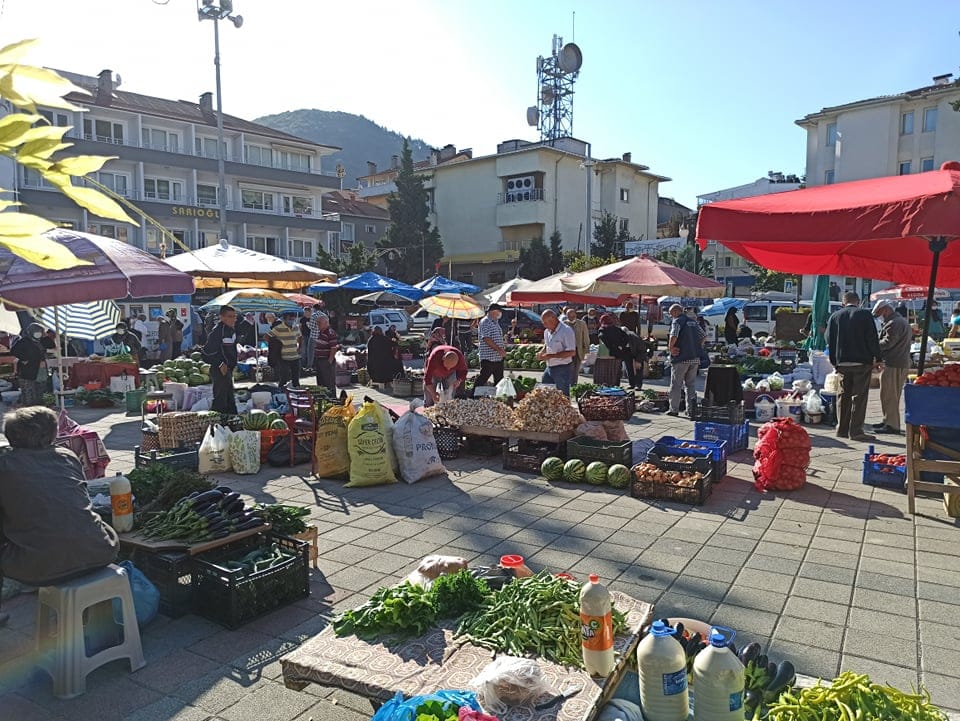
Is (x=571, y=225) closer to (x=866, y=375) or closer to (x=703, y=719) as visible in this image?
(x=866, y=375)

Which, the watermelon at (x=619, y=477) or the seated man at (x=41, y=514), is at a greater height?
the seated man at (x=41, y=514)

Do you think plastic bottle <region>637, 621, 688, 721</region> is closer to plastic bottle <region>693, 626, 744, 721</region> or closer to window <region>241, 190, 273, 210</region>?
plastic bottle <region>693, 626, 744, 721</region>

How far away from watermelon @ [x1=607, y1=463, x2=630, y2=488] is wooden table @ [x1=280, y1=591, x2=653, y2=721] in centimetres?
414

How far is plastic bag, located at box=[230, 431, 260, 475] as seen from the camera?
812cm

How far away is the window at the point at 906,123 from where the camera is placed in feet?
135

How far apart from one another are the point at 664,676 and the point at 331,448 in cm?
582

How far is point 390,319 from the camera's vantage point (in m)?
30.9

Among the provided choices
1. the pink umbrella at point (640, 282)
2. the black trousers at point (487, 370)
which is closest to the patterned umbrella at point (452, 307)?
the black trousers at point (487, 370)

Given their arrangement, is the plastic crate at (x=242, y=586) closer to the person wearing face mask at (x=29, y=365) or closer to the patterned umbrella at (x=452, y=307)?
the patterned umbrella at (x=452, y=307)

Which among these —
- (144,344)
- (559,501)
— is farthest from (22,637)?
(144,344)

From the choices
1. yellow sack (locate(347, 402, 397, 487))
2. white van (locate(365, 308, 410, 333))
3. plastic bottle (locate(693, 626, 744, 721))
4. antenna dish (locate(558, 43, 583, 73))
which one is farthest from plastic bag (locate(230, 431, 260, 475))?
antenna dish (locate(558, 43, 583, 73))

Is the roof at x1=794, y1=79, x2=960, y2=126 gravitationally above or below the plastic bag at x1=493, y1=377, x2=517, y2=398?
above

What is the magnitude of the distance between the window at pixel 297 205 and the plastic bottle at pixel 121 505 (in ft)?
154

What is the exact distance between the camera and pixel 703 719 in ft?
8.20
